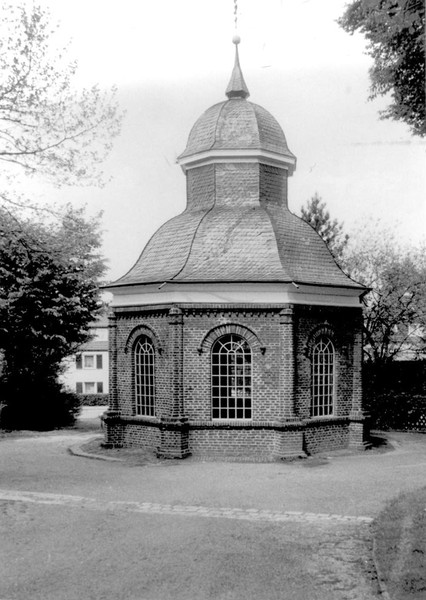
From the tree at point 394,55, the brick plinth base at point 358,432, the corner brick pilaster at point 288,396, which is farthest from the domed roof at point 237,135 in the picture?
the brick plinth base at point 358,432

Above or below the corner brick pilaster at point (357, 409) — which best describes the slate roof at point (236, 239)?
above

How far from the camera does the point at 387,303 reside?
32.1 meters

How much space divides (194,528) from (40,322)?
20382mm

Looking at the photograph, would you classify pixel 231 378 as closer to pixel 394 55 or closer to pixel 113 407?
pixel 113 407

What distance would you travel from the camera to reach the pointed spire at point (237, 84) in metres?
22.4

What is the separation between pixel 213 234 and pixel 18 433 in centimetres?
1285

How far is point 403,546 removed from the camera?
9.22 meters

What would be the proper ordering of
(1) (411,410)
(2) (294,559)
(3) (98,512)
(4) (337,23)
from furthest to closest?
(1) (411,410) → (4) (337,23) → (3) (98,512) → (2) (294,559)

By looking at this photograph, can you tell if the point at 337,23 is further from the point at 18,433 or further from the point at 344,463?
the point at 18,433

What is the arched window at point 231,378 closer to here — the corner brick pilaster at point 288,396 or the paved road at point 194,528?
the corner brick pilaster at point 288,396

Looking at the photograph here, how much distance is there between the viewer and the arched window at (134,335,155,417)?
19281 millimetres

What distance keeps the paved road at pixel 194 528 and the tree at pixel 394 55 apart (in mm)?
7889

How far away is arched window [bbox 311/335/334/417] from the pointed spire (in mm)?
9202

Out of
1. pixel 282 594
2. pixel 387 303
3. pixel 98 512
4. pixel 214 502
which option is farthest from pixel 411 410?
pixel 282 594
